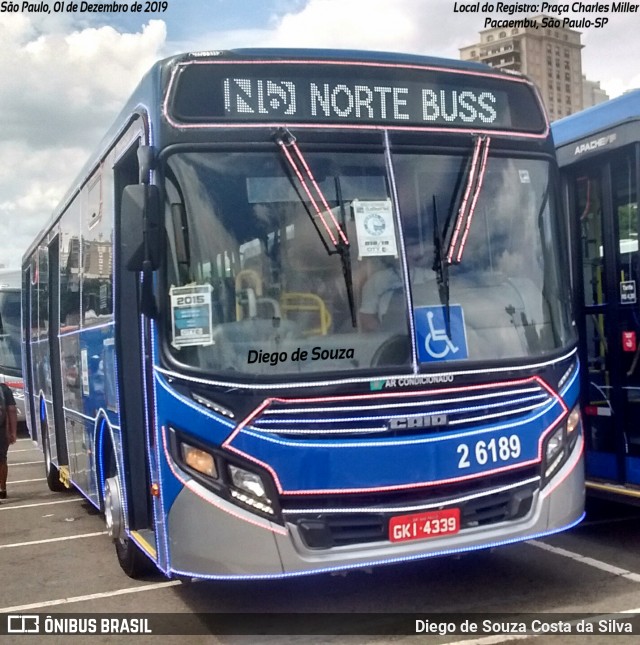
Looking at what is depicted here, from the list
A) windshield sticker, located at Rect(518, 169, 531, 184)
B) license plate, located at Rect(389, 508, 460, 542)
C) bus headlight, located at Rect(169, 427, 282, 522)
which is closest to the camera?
bus headlight, located at Rect(169, 427, 282, 522)

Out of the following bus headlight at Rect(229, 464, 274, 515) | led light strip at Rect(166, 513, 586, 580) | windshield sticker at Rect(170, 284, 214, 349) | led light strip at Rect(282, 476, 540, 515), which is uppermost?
windshield sticker at Rect(170, 284, 214, 349)

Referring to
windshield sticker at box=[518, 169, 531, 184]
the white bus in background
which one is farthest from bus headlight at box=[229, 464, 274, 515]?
the white bus in background

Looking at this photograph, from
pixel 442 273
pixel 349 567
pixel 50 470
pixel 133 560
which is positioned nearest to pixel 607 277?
pixel 442 273

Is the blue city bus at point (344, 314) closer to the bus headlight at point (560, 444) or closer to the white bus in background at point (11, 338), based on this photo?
the bus headlight at point (560, 444)

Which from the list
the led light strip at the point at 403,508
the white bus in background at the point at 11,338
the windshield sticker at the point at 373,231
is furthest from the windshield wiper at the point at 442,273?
the white bus in background at the point at 11,338

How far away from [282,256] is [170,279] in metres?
0.64

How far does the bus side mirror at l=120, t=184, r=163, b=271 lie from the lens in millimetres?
5316

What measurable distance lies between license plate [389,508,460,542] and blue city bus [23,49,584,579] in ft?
0.04

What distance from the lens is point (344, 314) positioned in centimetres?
540

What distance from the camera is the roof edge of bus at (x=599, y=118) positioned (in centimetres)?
711

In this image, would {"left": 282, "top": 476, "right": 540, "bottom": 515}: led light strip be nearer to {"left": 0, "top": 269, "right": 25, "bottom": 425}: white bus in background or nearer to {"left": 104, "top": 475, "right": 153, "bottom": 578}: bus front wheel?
{"left": 104, "top": 475, "right": 153, "bottom": 578}: bus front wheel

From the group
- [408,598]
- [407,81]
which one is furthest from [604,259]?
[408,598]

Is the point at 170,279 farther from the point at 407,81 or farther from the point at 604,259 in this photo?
the point at 604,259

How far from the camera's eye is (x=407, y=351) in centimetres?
546
